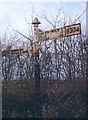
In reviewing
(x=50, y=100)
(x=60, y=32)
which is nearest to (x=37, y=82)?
(x=50, y=100)

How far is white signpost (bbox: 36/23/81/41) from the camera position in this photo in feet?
15.2

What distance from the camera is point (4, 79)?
16.0 feet

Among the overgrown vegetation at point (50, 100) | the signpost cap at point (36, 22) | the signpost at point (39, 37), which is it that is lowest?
the overgrown vegetation at point (50, 100)

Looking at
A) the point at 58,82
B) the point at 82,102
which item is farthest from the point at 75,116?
the point at 58,82

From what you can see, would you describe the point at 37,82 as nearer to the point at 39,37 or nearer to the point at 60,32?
the point at 39,37

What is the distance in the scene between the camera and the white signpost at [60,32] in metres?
4.63

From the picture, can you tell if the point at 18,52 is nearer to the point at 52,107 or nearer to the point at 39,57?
the point at 39,57

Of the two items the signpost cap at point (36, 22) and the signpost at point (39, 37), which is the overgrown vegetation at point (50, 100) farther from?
the signpost cap at point (36, 22)

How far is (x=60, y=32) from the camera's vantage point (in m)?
4.70

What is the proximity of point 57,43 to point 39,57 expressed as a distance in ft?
1.15

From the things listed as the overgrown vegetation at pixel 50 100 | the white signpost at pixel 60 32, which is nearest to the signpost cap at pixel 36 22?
the white signpost at pixel 60 32

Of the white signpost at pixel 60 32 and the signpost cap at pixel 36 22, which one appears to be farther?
the signpost cap at pixel 36 22

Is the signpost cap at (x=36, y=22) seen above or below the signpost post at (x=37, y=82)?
above

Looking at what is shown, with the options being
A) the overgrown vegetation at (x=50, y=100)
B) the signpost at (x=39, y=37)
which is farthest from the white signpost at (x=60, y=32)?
the overgrown vegetation at (x=50, y=100)
